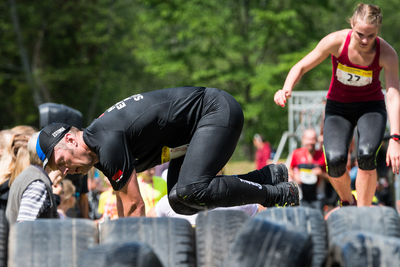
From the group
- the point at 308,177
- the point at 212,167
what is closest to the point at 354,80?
the point at 212,167

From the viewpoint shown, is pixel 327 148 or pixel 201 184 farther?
pixel 327 148

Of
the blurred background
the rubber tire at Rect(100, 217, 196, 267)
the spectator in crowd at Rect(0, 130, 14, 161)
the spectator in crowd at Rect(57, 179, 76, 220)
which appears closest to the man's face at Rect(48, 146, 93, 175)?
the rubber tire at Rect(100, 217, 196, 267)

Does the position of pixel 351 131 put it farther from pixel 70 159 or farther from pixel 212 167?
pixel 70 159

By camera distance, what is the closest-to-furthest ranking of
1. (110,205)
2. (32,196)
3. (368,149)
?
(32,196), (368,149), (110,205)

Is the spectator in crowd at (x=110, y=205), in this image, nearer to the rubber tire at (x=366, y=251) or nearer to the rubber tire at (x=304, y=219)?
the rubber tire at (x=304, y=219)

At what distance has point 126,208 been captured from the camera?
304 centimetres

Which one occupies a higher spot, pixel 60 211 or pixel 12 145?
pixel 12 145

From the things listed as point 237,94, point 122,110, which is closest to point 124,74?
point 237,94

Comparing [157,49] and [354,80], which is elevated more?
[354,80]

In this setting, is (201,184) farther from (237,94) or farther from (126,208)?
(237,94)

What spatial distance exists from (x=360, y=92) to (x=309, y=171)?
3716mm

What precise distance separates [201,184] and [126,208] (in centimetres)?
54

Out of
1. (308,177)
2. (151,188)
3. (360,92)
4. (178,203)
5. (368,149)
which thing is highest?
(360,92)

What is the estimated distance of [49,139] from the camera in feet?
10.0
